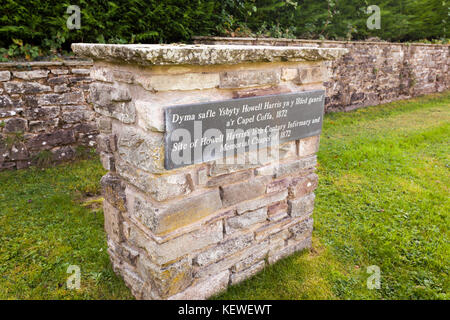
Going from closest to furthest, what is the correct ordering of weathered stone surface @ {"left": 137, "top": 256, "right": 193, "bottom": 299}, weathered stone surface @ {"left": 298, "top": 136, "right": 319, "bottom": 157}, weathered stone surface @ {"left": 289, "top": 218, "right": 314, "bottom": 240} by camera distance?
weathered stone surface @ {"left": 137, "top": 256, "right": 193, "bottom": 299}, weathered stone surface @ {"left": 298, "top": 136, "right": 319, "bottom": 157}, weathered stone surface @ {"left": 289, "top": 218, "right": 314, "bottom": 240}

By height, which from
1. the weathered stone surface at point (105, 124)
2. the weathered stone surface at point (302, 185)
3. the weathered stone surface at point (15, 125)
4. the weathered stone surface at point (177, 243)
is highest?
the weathered stone surface at point (105, 124)

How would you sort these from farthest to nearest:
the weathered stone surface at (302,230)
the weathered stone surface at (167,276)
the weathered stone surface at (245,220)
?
the weathered stone surface at (302,230)
the weathered stone surface at (245,220)
the weathered stone surface at (167,276)

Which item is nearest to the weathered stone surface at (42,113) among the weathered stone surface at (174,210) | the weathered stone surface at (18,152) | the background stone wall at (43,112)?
the background stone wall at (43,112)

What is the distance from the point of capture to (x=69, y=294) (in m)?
2.62

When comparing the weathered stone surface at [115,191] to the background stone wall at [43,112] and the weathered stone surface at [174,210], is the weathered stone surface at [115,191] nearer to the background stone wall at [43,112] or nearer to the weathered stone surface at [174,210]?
the weathered stone surface at [174,210]

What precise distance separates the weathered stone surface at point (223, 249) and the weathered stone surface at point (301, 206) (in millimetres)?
510

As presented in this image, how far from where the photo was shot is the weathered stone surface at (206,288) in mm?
2428

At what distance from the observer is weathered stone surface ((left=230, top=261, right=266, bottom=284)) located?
2.71 meters

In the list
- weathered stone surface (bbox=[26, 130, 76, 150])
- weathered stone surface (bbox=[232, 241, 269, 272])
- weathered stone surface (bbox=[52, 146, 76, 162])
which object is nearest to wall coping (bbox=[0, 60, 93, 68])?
weathered stone surface (bbox=[26, 130, 76, 150])

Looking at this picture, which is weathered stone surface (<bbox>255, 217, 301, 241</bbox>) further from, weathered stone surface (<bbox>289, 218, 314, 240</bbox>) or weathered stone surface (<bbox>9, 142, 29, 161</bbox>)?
weathered stone surface (<bbox>9, 142, 29, 161</bbox>)

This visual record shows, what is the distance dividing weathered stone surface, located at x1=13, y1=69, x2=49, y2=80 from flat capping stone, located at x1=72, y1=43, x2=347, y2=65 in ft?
9.29
